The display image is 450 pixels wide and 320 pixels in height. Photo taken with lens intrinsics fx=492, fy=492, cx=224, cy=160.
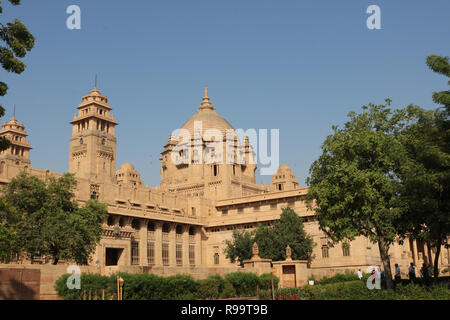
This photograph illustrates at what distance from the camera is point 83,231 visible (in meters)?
38.2

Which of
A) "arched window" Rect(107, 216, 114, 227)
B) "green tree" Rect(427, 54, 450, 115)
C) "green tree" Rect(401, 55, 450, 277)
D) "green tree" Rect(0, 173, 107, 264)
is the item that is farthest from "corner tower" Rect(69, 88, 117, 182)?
"green tree" Rect(427, 54, 450, 115)

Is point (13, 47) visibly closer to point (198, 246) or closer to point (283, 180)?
point (198, 246)

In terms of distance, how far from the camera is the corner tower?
87.2 metres

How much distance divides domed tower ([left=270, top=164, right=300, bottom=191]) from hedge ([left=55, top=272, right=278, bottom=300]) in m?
65.4

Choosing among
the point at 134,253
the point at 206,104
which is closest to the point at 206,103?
the point at 206,104

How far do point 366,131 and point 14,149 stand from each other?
82.2 m

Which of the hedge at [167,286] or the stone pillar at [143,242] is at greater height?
the stone pillar at [143,242]

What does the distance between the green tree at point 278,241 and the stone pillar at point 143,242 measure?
427 inches

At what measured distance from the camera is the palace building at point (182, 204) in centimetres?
5797

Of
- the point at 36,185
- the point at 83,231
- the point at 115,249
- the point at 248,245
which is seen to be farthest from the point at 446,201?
the point at 115,249

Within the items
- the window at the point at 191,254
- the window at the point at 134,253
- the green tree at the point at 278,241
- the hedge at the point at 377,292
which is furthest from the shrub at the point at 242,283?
the window at the point at 191,254

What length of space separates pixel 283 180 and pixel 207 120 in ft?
66.6

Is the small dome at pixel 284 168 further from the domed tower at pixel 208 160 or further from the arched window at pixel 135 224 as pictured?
the arched window at pixel 135 224

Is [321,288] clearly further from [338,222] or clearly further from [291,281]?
[291,281]
